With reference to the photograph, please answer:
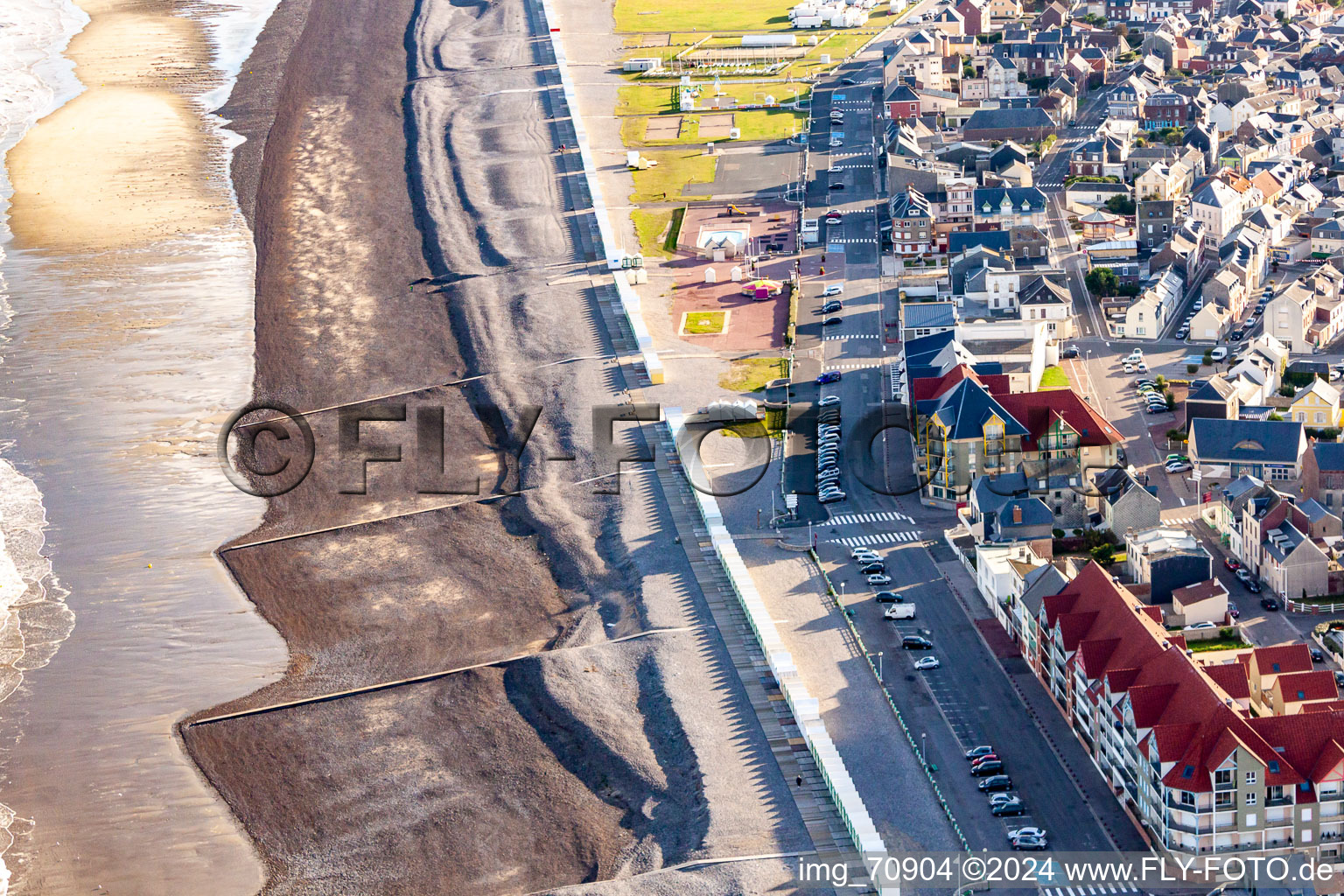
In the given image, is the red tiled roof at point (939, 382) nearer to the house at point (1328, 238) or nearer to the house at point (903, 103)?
the house at point (1328, 238)

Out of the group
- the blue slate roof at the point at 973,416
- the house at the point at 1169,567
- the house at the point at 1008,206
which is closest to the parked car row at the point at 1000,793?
the house at the point at 1169,567

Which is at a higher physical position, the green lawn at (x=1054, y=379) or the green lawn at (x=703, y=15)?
the green lawn at (x=703, y=15)

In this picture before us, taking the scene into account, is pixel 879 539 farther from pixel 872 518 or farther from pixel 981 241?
pixel 981 241

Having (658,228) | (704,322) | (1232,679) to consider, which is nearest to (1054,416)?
(1232,679)

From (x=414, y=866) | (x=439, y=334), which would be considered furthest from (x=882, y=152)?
(x=414, y=866)

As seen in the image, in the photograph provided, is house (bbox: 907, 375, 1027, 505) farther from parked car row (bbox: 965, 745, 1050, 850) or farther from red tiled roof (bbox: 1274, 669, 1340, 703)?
red tiled roof (bbox: 1274, 669, 1340, 703)

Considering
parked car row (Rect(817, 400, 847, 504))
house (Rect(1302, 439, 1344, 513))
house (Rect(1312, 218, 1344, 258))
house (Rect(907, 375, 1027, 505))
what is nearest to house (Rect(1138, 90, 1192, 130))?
house (Rect(1312, 218, 1344, 258))
